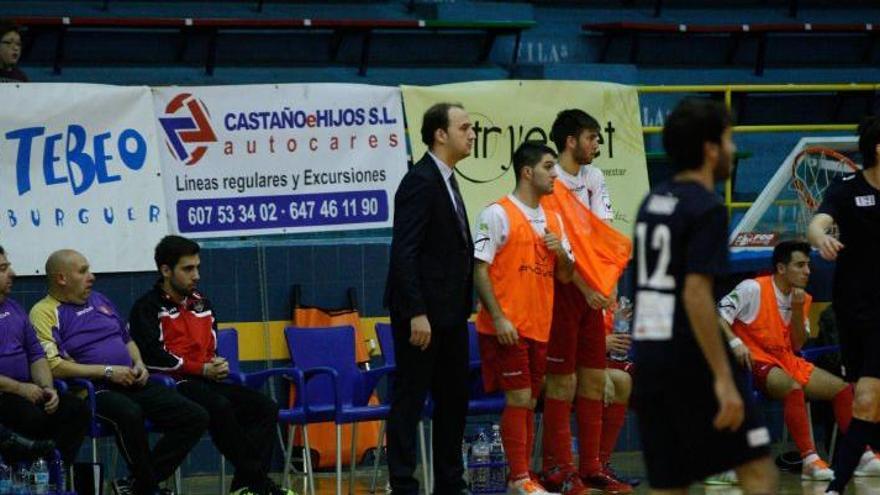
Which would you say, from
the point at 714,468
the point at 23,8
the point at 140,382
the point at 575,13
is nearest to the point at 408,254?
the point at 140,382

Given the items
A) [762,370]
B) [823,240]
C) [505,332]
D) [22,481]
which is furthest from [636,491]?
[22,481]

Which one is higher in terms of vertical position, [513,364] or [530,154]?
[530,154]

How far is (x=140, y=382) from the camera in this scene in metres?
8.99

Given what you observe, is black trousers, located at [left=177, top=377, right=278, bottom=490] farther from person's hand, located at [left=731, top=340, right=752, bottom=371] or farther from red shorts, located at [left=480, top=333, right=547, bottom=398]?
person's hand, located at [left=731, top=340, right=752, bottom=371]

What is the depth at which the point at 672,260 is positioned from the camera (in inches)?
216

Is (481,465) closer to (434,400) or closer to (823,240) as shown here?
(434,400)

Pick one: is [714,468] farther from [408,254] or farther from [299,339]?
[299,339]

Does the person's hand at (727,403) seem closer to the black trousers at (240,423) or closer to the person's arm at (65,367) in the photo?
the black trousers at (240,423)

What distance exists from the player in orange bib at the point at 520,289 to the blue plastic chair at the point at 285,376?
0.94m

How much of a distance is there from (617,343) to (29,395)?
141 inches

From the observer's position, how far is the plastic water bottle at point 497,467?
999 centimetres

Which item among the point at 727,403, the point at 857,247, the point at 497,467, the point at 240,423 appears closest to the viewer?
the point at 727,403

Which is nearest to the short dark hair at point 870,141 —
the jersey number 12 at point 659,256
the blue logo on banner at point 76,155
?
the jersey number 12 at point 659,256

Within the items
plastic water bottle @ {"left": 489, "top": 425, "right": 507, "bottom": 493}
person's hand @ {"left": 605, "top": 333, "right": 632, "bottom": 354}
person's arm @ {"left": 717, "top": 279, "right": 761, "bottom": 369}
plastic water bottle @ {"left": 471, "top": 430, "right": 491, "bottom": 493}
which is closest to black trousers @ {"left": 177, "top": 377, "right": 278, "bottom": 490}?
plastic water bottle @ {"left": 471, "top": 430, "right": 491, "bottom": 493}
